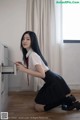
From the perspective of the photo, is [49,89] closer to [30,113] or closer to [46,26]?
[30,113]

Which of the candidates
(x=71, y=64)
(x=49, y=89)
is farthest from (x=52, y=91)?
(x=71, y=64)

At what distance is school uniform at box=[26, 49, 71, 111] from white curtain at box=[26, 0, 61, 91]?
750 millimetres

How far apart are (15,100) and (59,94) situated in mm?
701

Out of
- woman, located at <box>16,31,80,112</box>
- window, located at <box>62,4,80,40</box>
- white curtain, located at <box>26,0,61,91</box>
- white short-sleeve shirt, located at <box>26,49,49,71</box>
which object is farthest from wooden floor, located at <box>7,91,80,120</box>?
window, located at <box>62,4,80,40</box>

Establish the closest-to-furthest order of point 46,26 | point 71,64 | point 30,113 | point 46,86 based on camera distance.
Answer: point 30,113 < point 46,86 < point 46,26 < point 71,64

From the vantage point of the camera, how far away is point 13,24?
2.77m

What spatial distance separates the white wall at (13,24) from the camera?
9.05 feet

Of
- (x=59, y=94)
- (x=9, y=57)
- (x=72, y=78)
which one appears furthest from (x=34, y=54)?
(x=72, y=78)

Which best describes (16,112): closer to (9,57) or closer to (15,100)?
(15,100)

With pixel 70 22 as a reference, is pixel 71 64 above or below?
below

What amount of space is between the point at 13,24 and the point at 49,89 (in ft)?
4.19

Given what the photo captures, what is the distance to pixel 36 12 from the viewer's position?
2.71 m

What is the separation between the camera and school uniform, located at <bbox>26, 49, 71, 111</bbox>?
1865mm

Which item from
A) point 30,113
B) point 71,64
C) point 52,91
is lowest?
point 30,113
